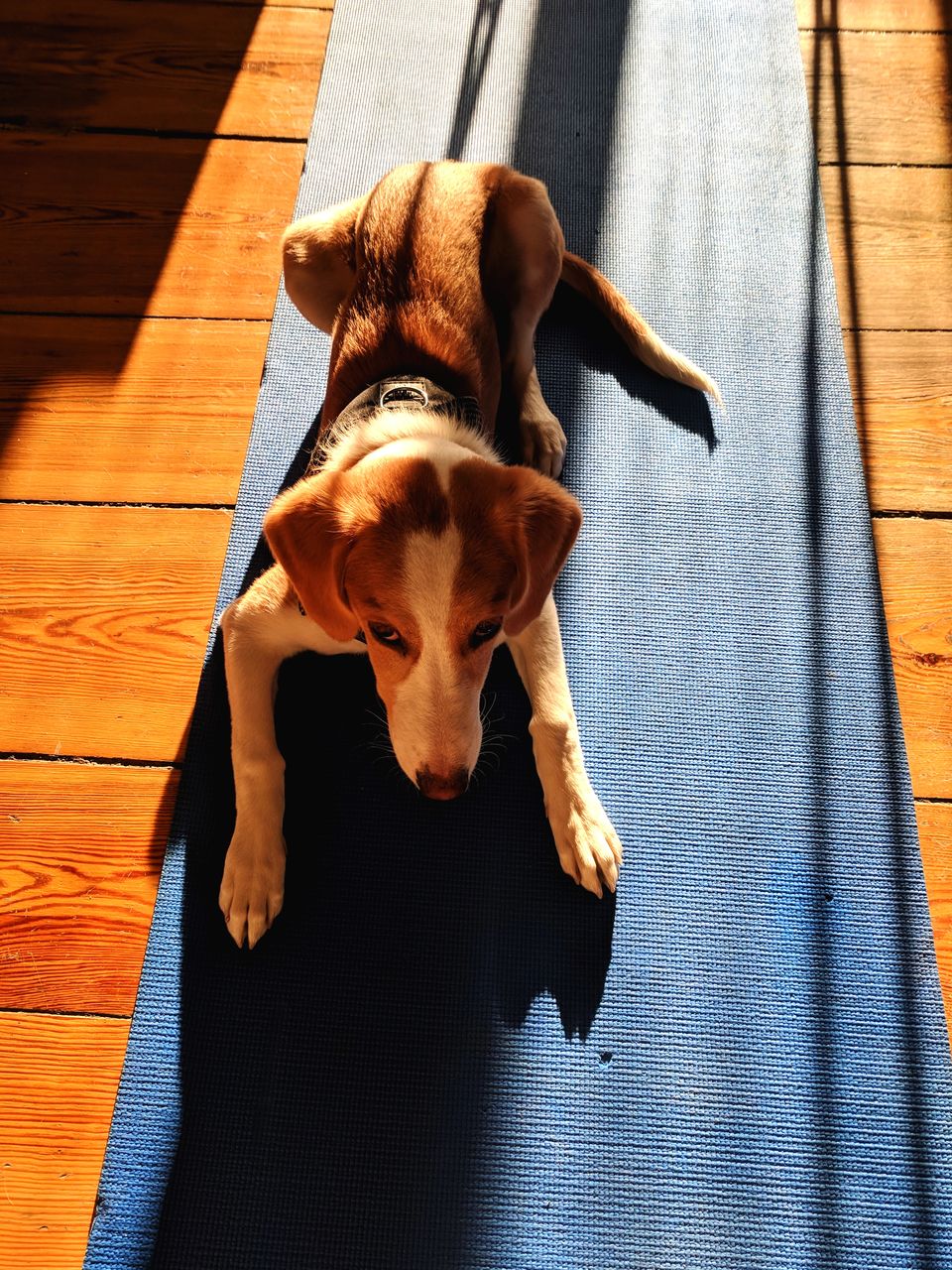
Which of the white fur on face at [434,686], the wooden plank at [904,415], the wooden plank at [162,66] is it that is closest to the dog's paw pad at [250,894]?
the white fur on face at [434,686]

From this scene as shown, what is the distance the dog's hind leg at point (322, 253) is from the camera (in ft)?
8.05

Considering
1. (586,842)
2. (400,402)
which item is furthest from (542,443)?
(586,842)

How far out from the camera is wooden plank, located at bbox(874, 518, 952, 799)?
2.38 metres

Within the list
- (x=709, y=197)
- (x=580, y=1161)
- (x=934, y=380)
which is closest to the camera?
(x=580, y=1161)

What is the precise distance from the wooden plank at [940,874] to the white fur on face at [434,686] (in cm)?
127

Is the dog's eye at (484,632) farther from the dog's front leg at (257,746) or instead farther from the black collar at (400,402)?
the black collar at (400,402)

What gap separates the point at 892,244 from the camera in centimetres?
312

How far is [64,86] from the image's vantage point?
345 centimetres

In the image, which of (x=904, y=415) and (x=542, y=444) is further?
(x=904, y=415)

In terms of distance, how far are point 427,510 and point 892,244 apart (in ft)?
7.92

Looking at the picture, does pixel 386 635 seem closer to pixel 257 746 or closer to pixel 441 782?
pixel 441 782

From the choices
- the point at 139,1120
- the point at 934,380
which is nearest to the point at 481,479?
the point at 139,1120

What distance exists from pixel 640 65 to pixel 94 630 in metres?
2.95

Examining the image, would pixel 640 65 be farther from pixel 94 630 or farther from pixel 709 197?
pixel 94 630
